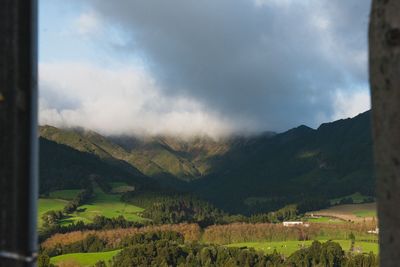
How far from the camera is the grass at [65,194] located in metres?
147

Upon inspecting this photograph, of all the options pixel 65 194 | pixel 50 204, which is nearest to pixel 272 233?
pixel 50 204

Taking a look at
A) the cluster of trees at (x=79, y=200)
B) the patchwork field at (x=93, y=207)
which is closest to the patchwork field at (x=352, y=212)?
the patchwork field at (x=93, y=207)

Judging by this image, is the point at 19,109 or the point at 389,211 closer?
the point at 389,211

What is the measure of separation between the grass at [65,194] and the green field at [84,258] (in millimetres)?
64786

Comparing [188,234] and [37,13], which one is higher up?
[37,13]

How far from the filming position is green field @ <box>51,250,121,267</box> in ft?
245

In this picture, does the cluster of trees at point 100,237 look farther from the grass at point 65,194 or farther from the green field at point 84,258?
the grass at point 65,194

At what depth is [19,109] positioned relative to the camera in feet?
8.80

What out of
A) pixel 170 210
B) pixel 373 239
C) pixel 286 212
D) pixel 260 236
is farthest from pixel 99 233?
pixel 286 212

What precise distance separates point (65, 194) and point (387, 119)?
15807 cm

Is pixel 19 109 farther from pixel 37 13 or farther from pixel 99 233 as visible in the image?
pixel 99 233

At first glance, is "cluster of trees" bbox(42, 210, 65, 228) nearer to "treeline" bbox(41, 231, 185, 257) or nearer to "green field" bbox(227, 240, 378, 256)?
"treeline" bbox(41, 231, 185, 257)

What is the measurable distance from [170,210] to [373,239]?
71.6 meters

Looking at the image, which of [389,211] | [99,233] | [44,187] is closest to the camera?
[389,211]
